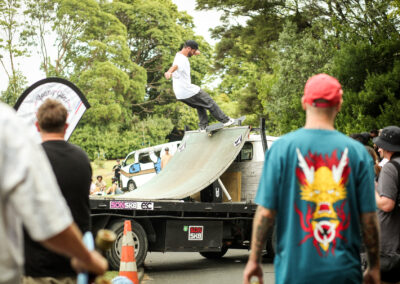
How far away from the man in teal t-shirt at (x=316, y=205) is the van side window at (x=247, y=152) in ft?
31.0

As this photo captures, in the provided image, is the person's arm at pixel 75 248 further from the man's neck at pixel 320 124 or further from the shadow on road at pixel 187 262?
Result: the shadow on road at pixel 187 262

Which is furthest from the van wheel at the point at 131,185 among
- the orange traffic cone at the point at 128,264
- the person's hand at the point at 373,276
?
the person's hand at the point at 373,276

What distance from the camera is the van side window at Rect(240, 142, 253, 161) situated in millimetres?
13133

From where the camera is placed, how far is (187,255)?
51.4 feet

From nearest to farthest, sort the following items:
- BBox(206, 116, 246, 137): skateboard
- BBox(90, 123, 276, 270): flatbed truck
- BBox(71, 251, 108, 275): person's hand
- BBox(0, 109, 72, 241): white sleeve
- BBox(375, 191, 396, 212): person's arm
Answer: BBox(0, 109, 72, 241): white sleeve < BBox(71, 251, 108, 275): person's hand < BBox(375, 191, 396, 212): person's arm < BBox(90, 123, 276, 270): flatbed truck < BBox(206, 116, 246, 137): skateboard

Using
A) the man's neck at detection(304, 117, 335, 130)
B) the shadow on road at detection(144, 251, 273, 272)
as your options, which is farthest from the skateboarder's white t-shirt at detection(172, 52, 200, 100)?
the man's neck at detection(304, 117, 335, 130)

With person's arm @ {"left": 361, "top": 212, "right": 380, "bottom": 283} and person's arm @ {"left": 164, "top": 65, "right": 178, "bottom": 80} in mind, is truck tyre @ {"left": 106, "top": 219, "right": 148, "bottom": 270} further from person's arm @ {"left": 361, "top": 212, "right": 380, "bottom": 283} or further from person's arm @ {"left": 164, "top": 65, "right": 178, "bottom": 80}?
person's arm @ {"left": 361, "top": 212, "right": 380, "bottom": 283}

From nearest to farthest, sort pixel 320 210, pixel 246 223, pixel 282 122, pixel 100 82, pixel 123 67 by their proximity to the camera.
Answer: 1. pixel 320 210
2. pixel 246 223
3. pixel 282 122
4. pixel 100 82
5. pixel 123 67

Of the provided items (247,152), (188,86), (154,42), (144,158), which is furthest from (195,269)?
(154,42)

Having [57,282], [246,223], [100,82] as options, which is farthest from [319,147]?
[100,82]

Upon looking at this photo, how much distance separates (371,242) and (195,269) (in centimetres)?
918

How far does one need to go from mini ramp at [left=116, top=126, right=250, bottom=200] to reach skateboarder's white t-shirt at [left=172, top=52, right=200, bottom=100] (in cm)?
97

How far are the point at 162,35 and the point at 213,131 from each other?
4082 cm

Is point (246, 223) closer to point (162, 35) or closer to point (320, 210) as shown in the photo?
point (320, 210)
